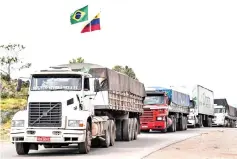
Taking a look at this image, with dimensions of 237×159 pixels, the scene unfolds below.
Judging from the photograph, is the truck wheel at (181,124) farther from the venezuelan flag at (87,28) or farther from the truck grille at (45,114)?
the truck grille at (45,114)

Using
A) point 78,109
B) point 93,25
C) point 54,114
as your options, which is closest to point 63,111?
point 54,114

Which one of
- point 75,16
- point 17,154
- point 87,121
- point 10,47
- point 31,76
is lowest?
point 17,154

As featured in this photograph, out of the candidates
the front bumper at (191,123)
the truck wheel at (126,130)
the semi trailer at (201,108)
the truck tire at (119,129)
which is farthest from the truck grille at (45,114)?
the front bumper at (191,123)

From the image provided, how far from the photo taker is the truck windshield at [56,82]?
1761 centimetres

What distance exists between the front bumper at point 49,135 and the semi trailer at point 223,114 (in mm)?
45769

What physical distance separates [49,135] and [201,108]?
35.5 m

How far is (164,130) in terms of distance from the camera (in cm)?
3512

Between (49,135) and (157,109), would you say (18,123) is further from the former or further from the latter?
(157,109)

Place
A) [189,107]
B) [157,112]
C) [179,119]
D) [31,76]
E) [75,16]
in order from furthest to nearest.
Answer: [189,107], [179,119], [157,112], [75,16], [31,76]

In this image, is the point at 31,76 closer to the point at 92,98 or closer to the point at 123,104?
the point at 92,98

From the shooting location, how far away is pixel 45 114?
16.8 metres

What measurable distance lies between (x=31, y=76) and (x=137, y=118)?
36.6 feet

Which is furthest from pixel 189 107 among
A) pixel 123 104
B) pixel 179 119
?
pixel 123 104

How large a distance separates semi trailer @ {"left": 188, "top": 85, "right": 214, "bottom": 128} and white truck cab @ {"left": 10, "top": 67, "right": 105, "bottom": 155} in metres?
31.1
